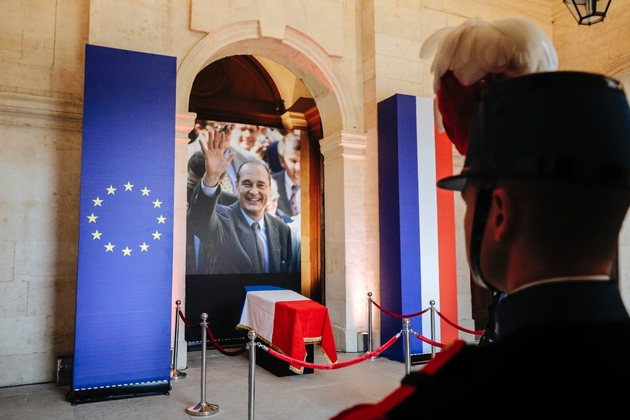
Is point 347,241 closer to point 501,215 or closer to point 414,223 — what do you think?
point 414,223

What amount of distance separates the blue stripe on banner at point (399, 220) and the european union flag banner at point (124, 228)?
3412 mm

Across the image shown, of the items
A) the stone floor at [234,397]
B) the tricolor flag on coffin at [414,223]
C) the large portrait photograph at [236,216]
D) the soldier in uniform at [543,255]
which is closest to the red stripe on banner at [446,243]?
the tricolor flag on coffin at [414,223]

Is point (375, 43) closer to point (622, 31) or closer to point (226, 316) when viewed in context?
point (622, 31)

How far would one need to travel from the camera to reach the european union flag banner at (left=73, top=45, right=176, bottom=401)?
5410 mm

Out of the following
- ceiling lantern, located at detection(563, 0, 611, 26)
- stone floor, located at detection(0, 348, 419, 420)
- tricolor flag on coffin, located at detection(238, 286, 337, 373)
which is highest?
ceiling lantern, located at detection(563, 0, 611, 26)

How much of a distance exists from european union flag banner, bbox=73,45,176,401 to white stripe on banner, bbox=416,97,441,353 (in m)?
3.76

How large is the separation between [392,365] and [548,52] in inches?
240

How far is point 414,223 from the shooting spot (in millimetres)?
7617

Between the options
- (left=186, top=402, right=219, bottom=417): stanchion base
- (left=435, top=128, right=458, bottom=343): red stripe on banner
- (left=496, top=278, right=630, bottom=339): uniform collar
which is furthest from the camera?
(left=435, top=128, right=458, bottom=343): red stripe on banner

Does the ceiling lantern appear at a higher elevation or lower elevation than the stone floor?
higher

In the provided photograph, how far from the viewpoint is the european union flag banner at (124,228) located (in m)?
5.41

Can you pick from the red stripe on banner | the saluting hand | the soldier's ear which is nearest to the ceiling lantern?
the red stripe on banner

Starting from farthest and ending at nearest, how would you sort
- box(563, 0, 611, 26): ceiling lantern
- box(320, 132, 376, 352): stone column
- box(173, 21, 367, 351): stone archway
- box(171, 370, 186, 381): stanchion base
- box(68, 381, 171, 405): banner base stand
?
box(320, 132, 376, 352): stone column < box(173, 21, 367, 351): stone archway < box(171, 370, 186, 381): stanchion base < box(563, 0, 611, 26): ceiling lantern < box(68, 381, 171, 405): banner base stand

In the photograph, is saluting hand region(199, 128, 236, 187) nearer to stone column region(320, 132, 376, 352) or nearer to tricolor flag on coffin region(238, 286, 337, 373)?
stone column region(320, 132, 376, 352)
